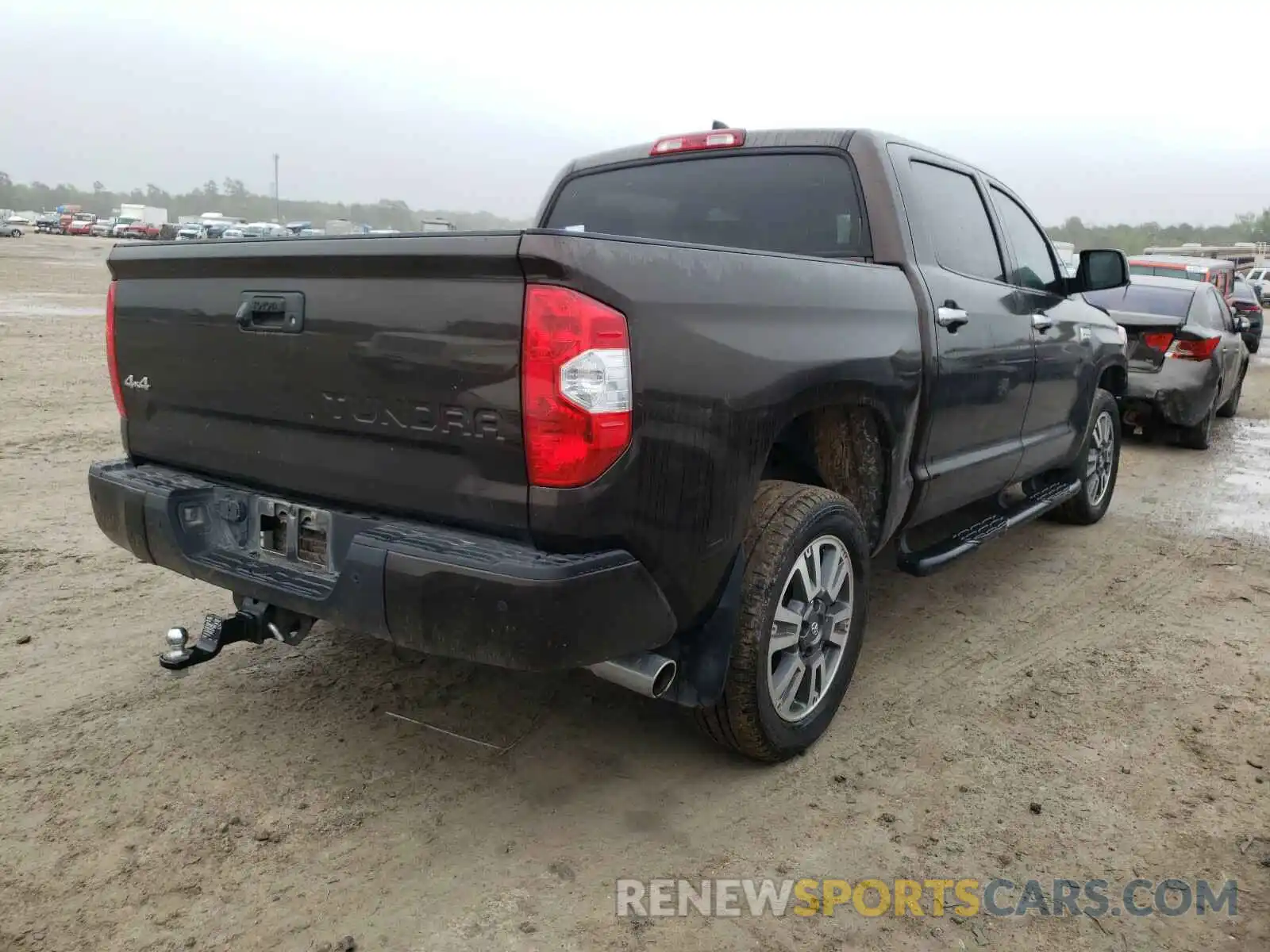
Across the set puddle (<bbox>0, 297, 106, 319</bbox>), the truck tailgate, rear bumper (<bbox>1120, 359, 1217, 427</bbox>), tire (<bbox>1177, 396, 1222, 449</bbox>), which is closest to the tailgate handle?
the truck tailgate

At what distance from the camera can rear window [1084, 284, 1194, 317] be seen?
8.67 metres

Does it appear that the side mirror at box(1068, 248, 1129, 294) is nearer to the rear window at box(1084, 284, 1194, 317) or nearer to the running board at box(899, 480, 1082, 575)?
the running board at box(899, 480, 1082, 575)

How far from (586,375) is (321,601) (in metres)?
0.91

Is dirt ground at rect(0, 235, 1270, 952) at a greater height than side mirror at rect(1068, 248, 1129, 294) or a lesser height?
lesser

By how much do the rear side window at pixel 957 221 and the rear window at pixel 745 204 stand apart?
364mm

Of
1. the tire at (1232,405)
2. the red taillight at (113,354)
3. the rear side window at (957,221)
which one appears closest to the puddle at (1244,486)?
the tire at (1232,405)

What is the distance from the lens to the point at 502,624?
7.15 feet

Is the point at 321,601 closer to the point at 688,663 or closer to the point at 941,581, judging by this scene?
the point at 688,663

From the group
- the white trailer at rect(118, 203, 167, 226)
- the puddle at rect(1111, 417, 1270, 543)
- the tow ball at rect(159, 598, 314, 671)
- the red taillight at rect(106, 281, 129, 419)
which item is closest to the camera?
the tow ball at rect(159, 598, 314, 671)

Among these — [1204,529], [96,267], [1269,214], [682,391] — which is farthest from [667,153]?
[1269,214]

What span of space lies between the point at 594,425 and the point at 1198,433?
8.23m

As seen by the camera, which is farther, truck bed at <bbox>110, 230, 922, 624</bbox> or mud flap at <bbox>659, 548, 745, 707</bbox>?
mud flap at <bbox>659, 548, 745, 707</bbox>

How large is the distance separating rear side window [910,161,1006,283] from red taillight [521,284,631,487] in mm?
1954

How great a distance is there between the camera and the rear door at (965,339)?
354 cm
